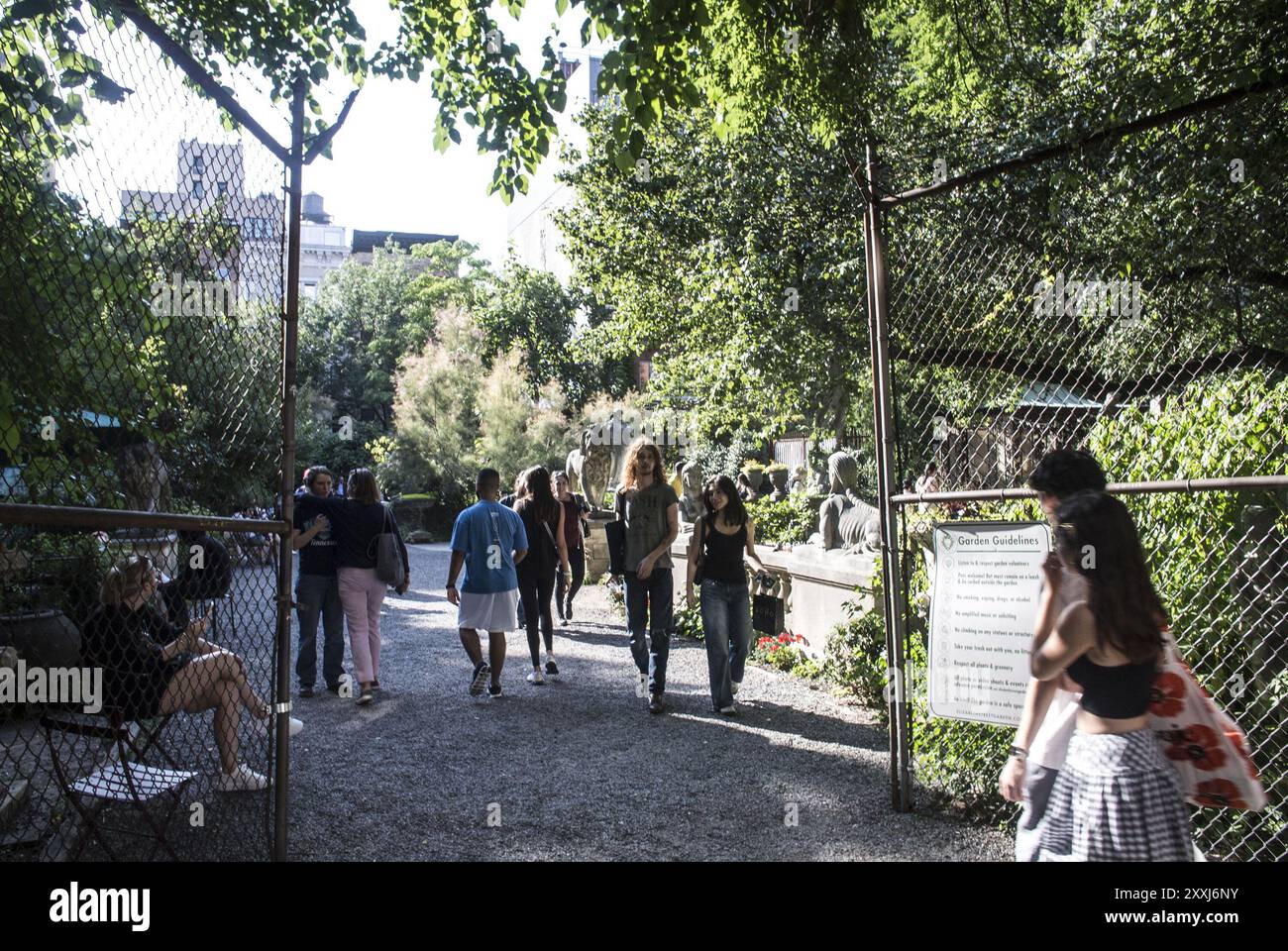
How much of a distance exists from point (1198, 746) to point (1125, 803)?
1.01ft

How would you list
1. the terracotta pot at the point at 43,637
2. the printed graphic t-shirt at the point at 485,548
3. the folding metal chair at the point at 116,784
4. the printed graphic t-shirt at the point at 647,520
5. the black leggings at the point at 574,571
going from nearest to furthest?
the folding metal chair at the point at 116,784 < the terracotta pot at the point at 43,637 < the printed graphic t-shirt at the point at 647,520 < the printed graphic t-shirt at the point at 485,548 < the black leggings at the point at 574,571

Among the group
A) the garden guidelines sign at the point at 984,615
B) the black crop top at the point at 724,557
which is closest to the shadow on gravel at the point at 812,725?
the black crop top at the point at 724,557

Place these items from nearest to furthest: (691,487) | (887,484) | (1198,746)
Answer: (1198,746) < (887,484) < (691,487)

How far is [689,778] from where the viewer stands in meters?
6.03

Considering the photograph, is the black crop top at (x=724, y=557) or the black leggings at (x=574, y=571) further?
the black leggings at (x=574, y=571)

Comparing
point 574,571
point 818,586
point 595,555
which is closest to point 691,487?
point 595,555

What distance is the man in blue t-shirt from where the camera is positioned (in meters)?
8.15

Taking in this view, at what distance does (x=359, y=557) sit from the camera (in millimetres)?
8211

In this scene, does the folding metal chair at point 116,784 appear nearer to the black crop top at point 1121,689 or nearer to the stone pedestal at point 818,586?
the black crop top at point 1121,689

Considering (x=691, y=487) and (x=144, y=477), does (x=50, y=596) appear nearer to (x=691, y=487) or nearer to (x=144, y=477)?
(x=144, y=477)

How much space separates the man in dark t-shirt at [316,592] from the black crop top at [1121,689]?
6.36m

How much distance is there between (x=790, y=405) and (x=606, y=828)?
32.9 ft

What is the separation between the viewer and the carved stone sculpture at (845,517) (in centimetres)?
1008

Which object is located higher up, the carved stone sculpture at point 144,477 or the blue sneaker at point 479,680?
the carved stone sculpture at point 144,477
